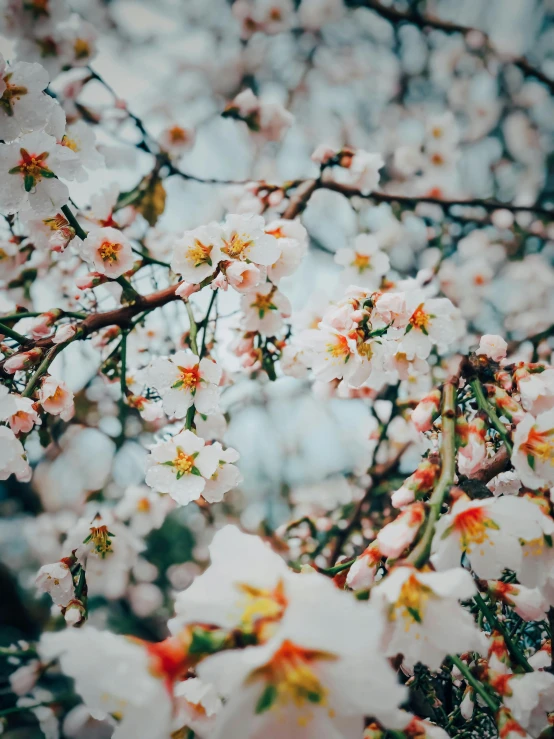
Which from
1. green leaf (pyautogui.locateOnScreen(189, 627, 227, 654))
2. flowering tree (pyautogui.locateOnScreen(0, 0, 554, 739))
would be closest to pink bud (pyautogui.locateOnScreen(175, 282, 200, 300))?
flowering tree (pyautogui.locateOnScreen(0, 0, 554, 739))

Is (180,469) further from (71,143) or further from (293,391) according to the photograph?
(293,391)

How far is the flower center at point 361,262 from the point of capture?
1.64 meters

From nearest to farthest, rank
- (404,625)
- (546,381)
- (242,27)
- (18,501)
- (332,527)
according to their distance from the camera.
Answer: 1. (404,625)
2. (546,381)
3. (332,527)
4. (242,27)
5. (18,501)

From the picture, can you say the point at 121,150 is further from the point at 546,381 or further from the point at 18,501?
the point at 18,501

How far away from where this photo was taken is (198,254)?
3.18ft

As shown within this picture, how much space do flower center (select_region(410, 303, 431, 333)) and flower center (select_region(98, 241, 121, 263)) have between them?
68cm

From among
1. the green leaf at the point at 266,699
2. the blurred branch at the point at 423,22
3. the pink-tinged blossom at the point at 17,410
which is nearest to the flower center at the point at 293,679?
the green leaf at the point at 266,699

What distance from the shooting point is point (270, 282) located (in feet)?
3.88

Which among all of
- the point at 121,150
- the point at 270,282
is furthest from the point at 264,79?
the point at 270,282

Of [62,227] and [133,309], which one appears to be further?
[133,309]

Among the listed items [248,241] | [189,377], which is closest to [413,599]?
[189,377]

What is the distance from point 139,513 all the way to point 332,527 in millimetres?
956

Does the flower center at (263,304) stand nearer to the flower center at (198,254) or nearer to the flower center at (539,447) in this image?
the flower center at (198,254)

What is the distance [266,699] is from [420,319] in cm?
81
